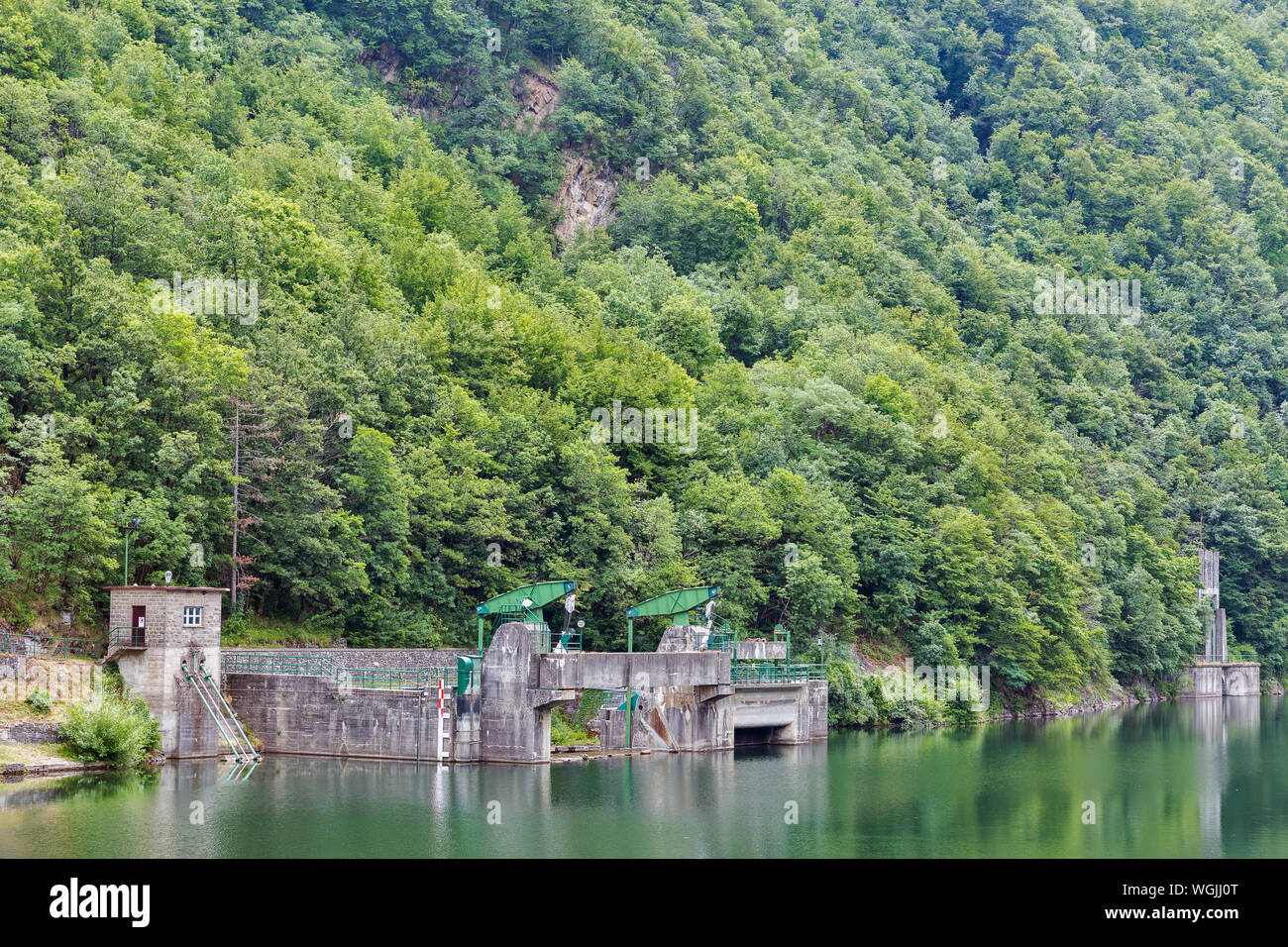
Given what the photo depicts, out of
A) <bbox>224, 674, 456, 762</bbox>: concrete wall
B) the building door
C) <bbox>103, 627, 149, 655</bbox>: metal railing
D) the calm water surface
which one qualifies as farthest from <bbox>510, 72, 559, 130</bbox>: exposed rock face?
<bbox>103, 627, 149, 655</bbox>: metal railing

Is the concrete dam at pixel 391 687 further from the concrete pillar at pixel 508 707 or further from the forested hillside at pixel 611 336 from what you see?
the forested hillside at pixel 611 336

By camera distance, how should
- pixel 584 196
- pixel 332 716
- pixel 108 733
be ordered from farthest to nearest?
pixel 584 196 < pixel 332 716 < pixel 108 733

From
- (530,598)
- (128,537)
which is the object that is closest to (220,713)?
(128,537)

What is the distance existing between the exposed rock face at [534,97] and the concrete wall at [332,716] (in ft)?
318

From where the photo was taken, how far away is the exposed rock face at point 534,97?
5733 inches

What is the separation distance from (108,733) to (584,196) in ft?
331

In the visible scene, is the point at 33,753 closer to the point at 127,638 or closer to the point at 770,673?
the point at 127,638

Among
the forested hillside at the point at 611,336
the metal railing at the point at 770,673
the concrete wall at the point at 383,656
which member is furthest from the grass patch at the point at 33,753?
the metal railing at the point at 770,673

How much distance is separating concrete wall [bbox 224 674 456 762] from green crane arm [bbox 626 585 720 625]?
10750mm

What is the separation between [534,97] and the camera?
147375mm

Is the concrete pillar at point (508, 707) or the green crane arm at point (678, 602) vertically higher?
the green crane arm at point (678, 602)

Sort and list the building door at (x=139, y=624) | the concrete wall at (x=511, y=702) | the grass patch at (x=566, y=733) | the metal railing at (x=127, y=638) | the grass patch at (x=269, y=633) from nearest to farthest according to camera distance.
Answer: the metal railing at (x=127, y=638) → the building door at (x=139, y=624) → the concrete wall at (x=511, y=702) → the grass patch at (x=566, y=733) → the grass patch at (x=269, y=633)
